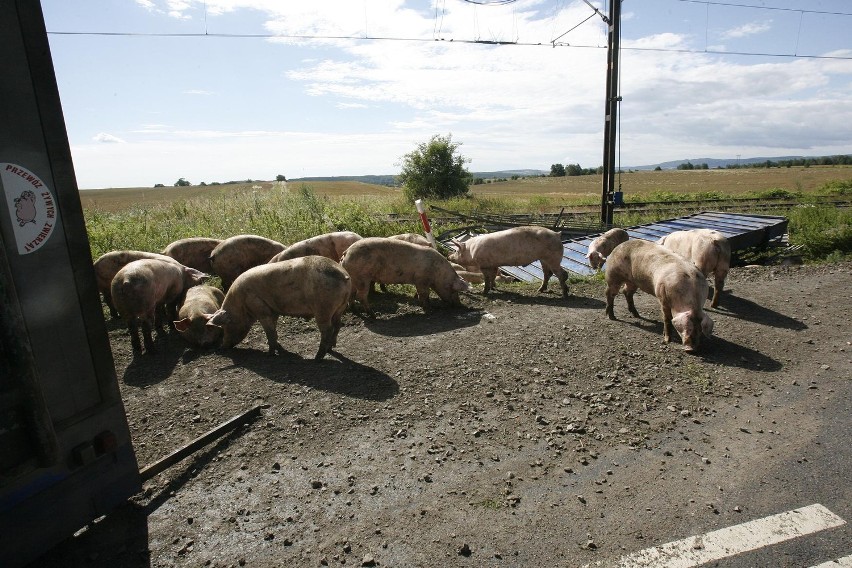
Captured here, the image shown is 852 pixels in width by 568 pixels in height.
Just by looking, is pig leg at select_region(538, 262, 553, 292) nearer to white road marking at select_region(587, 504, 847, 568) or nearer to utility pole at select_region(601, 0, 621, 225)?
utility pole at select_region(601, 0, 621, 225)

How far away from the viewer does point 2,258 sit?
110 inches

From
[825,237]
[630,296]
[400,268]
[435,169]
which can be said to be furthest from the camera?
[435,169]

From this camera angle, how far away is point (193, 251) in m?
11.8

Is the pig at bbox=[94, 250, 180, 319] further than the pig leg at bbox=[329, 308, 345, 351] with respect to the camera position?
Yes

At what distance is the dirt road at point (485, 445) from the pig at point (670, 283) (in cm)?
36

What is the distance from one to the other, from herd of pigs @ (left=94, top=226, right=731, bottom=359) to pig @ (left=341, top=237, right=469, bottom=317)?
0.06ft

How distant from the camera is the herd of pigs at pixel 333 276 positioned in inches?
283

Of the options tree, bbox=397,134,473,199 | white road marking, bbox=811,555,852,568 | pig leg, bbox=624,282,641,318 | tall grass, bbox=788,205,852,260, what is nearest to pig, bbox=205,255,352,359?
pig leg, bbox=624,282,641,318

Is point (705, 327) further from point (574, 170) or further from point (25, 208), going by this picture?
point (574, 170)

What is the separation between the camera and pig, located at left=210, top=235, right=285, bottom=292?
11.0 m

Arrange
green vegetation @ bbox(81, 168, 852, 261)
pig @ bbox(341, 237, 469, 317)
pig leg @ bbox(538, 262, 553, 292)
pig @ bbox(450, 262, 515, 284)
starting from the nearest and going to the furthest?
pig @ bbox(341, 237, 469, 317) → pig leg @ bbox(538, 262, 553, 292) → pig @ bbox(450, 262, 515, 284) → green vegetation @ bbox(81, 168, 852, 261)

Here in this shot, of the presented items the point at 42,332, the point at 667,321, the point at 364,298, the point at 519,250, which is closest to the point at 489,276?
the point at 519,250

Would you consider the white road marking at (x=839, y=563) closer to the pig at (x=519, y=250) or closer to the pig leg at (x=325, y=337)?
the pig leg at (x=325, y=337)

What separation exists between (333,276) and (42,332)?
414 centimetres
